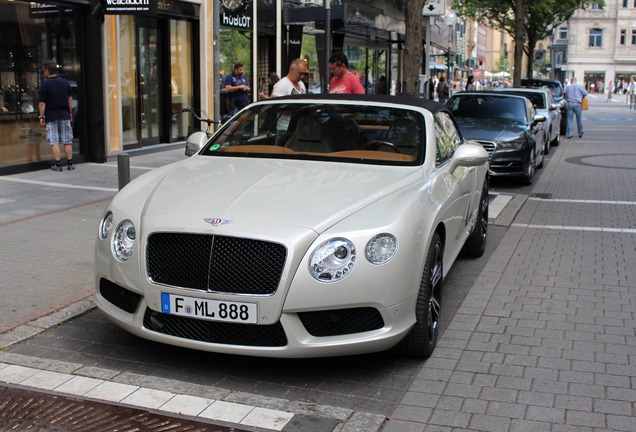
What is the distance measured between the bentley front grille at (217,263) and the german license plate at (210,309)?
2.8 inches

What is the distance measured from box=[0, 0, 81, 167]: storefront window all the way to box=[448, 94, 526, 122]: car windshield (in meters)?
7.13

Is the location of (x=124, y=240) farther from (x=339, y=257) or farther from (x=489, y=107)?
(x=489, y=107)

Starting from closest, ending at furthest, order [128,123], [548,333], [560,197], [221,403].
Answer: [221,403] < [548,333] < [560,197] < [128,123]

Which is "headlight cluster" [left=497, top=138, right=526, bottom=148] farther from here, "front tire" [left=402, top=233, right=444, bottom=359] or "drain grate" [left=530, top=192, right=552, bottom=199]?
"front tire" [left=402, top=233, right=444, bottom=359]

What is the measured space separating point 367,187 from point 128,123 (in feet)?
38.0

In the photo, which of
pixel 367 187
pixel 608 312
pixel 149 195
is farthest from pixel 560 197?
pixel 149 195

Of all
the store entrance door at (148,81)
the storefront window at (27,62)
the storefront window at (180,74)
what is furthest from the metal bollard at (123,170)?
the storefront window at (180,74)

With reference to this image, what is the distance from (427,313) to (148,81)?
12.9m

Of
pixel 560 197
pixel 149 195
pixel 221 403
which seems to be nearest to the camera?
pixel 221 403

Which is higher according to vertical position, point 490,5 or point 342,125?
point 490,5

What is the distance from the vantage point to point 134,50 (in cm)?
1545

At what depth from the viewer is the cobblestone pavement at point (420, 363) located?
394 cm

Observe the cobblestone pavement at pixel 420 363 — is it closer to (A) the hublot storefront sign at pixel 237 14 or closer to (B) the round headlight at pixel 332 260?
(B) the round headlight at pixel 332 260

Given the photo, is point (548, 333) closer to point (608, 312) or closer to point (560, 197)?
point (608, 312)
